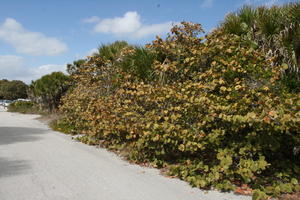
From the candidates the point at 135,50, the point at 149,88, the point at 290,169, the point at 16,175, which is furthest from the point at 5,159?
the point at 290,169

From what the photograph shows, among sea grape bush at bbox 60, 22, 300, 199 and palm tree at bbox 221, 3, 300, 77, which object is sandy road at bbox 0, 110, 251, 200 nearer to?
sea grape bush at bbox 60, 22, 300, 199

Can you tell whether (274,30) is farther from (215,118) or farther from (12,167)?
(12,167)

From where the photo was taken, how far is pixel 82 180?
444cm

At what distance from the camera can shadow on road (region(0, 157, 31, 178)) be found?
4832 millimetres

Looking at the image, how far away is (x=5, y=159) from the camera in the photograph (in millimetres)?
5859

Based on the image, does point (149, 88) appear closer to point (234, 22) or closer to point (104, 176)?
point (104, 176)

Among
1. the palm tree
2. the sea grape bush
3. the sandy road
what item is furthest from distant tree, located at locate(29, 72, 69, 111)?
the palm tree

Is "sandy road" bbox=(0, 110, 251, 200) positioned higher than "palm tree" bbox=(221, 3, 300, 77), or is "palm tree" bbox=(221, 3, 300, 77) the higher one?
"palm tree" bbox=(221, 3, 300, 77)

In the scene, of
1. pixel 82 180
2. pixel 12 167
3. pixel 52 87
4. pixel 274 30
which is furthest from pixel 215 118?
pixel 52 87

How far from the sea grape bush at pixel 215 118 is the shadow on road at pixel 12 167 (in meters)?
2.10

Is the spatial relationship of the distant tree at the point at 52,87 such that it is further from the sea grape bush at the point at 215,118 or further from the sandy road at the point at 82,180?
the sea grape bush at the point at 215,118

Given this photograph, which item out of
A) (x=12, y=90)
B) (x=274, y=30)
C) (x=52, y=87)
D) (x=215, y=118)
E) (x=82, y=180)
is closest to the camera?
(x=82, y=180)

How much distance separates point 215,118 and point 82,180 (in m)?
2.52

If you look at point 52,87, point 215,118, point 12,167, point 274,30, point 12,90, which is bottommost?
point 12,167
